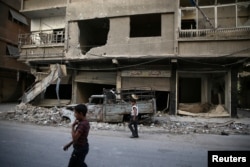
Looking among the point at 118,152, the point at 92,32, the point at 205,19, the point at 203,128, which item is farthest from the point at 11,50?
the point at 118,152

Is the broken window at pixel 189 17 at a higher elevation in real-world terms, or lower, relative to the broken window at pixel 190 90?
higher

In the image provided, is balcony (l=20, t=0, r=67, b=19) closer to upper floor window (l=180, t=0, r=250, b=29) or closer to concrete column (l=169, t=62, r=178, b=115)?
upper floor window (l=180, t=0, r=250, b=29)

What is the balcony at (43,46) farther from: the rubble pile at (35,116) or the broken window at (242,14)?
the broken window at (242,14)

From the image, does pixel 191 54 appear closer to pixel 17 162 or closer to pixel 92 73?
pixel 92 73

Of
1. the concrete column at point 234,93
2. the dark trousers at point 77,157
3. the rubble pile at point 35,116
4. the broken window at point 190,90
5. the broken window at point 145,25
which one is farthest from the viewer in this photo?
the broken window at point 190,90

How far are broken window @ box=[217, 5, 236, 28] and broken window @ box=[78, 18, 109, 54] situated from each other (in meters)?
7.33

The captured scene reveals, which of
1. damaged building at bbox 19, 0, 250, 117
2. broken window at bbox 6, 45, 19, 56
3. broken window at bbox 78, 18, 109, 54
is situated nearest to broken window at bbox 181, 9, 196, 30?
damaged building at bbox 19, 0, 250, 117

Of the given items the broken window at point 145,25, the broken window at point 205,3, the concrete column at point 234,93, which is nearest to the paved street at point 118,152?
the concrete column at point 234,93

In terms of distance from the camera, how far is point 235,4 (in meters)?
13.0

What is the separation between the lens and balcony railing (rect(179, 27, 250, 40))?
12445 mm

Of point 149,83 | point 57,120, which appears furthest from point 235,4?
point 57,120

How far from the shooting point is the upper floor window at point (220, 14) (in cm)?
1317

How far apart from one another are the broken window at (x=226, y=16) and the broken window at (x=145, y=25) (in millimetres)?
3739

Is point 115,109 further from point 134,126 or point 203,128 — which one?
point 203,128
